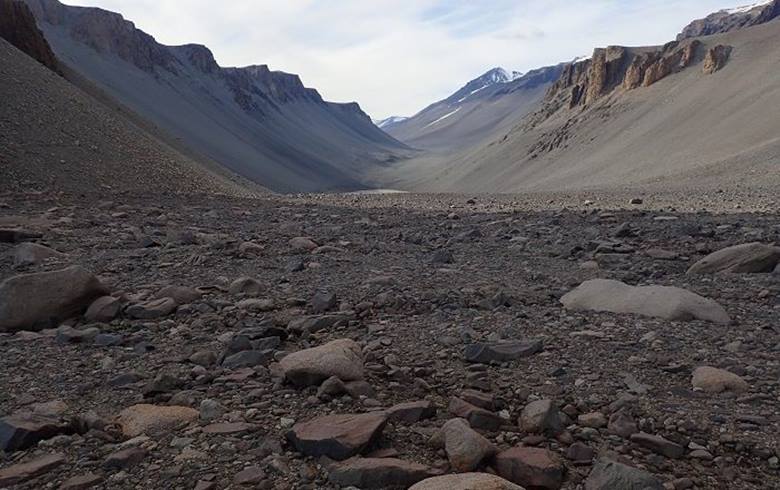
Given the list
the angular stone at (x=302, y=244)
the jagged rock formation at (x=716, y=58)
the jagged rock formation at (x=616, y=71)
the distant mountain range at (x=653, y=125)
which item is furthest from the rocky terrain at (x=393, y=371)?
the jagged rock formation at (x=616, y=71)

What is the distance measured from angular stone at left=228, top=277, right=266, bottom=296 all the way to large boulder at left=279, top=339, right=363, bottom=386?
230 centimetres

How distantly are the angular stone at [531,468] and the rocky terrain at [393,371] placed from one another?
10 millimetres

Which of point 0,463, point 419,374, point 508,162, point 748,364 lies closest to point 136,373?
point 0,463

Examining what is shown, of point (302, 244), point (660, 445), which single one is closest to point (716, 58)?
point (302, 244)

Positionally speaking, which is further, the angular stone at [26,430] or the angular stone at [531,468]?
the angular stone at [26,430]

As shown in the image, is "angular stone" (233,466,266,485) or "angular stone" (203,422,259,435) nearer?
"angular stone" (233,466,266,485)

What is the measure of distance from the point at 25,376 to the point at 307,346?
187cm

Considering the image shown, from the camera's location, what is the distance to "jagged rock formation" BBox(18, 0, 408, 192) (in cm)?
6341

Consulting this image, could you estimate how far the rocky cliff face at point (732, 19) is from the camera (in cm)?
9794

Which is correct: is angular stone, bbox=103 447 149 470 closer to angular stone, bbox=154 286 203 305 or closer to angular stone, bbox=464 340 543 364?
angular stone, bbox=464 340 543 364

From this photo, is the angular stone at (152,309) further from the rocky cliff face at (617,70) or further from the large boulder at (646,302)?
the rocky cliff face at (617,70)

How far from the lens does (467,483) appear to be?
2.55 m

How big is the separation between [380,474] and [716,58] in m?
53.3

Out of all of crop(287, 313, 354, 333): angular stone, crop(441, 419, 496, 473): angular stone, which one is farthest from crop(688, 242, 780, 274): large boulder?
crop(441, 419, 496, 473): angular stone
